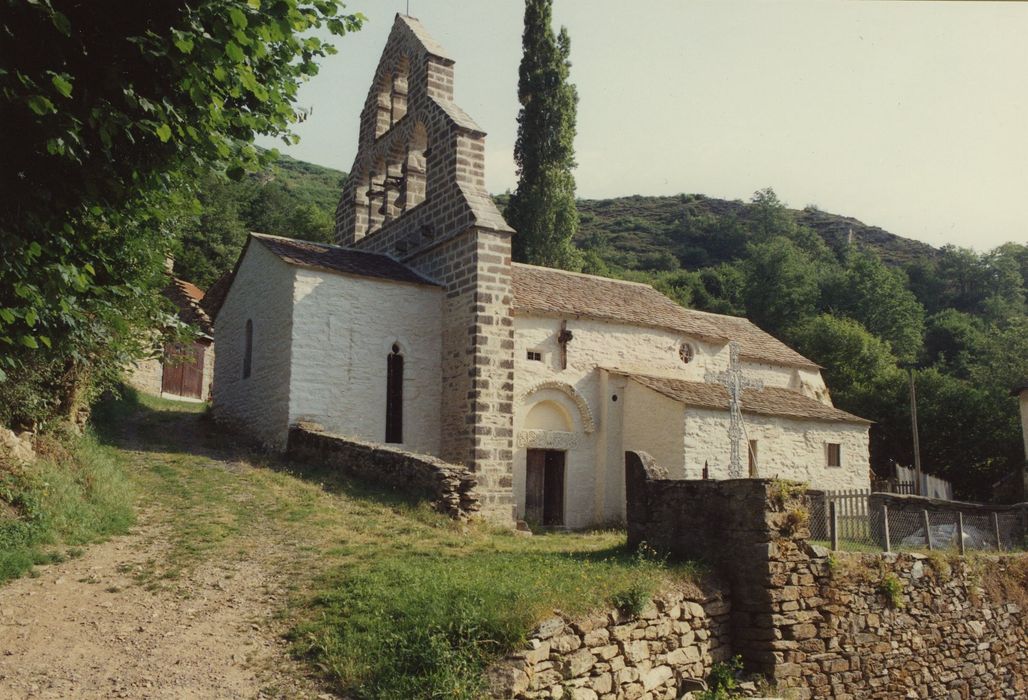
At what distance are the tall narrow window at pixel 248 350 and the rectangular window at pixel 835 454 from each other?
16.5m

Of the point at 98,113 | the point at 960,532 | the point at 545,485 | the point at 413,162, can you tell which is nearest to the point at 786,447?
the point at 545,485

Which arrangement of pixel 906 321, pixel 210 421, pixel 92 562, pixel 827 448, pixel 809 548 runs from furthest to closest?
1. pixel 906 321
2. pixel 827 448
3. pixel 210 421
4. pixel 809 548
5. pixel 92 562

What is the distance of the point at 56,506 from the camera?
34.6ft

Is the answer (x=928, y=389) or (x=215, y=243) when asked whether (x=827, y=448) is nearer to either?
(x=928, y=389)

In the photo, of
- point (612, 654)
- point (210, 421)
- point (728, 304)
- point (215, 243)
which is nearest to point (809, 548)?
point (612, 654)

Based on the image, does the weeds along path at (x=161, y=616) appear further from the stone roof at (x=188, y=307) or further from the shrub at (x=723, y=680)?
the stone roof at (x=188, y=307)

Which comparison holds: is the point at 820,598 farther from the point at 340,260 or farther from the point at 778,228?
the point at 778,228

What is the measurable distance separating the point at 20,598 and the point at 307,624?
10.0 feet

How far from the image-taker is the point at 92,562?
9.73m

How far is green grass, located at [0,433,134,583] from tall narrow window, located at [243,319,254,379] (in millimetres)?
7317

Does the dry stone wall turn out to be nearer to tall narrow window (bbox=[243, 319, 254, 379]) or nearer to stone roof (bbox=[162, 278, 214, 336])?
tall narrow window (bbox=[243, 319, 254, 379])

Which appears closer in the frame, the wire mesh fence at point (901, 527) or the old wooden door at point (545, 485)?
the wire mesh fence at point (901, 527)

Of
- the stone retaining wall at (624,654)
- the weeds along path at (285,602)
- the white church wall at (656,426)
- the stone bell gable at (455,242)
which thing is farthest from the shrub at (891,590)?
the white church wall at (656,426)

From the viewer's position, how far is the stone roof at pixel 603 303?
69.6 ft
